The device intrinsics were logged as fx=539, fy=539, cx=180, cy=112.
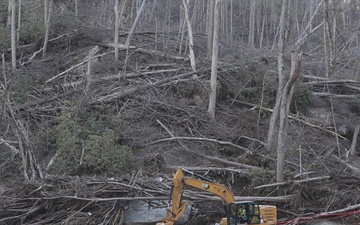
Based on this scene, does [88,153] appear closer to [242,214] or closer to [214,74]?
[242,214]

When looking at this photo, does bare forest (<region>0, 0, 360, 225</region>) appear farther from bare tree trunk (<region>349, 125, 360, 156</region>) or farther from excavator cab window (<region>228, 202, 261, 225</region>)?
excavator cab window (<region>228, 202, 261, 225</region>)

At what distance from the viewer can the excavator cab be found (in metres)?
9.61

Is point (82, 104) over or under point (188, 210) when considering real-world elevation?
over

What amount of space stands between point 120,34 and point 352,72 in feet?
29.5

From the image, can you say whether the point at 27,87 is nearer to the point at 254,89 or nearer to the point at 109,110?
the point at 109,110

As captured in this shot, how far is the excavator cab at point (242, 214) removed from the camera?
378 inches

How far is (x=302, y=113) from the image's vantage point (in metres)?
17.6

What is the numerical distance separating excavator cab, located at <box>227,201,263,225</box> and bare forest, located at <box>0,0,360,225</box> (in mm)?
1904

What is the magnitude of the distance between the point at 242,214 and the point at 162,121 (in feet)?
23.5

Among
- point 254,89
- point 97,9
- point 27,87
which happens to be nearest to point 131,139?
point 27,87

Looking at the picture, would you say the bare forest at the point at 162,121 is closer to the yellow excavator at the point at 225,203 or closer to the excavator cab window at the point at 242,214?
the yellow excavator at the point at 225,203

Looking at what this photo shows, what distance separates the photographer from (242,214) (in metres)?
9.66

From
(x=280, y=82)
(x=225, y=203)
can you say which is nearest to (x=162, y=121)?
(x=280, y=82)

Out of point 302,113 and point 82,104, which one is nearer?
point 82,104
